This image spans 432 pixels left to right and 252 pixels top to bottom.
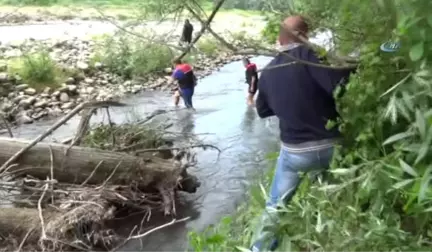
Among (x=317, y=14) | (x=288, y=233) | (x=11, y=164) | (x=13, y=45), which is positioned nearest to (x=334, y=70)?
(x=317, y=14)

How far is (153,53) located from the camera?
52.2 ft

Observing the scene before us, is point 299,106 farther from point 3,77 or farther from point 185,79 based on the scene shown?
point 3,77

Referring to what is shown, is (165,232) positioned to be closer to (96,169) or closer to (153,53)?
(96,169)

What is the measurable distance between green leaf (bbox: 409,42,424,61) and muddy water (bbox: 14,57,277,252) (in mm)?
3842

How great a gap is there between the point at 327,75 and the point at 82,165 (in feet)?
11.7

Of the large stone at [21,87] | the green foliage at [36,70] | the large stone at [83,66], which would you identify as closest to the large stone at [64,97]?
the green foliage at [36,70]

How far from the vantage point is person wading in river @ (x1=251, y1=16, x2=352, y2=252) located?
329cm

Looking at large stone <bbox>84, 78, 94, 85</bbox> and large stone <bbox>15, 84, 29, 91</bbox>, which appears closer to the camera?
large stone <bbox>15, 84, 29, 91</bbox>

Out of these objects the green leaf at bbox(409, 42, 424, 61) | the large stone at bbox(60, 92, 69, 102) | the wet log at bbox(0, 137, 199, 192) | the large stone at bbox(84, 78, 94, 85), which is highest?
the green leaf at bbox(409, 42, 424, 61)

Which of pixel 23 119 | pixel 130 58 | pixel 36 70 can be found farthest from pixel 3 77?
pixel 130 58

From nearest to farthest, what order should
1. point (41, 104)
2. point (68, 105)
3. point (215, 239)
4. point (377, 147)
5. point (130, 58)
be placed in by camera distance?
point (377, 147)
point (215, 239)
point (41, 104)
point (68, 105)
point (130, 58)

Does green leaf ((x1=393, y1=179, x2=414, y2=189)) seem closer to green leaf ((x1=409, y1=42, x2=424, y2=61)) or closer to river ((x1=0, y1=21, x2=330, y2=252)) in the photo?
green leaf ((x1=409, y1=42, x2=424, y2=61))

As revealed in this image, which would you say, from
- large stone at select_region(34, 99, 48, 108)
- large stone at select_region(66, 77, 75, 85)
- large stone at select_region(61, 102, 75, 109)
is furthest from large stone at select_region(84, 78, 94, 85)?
large stone at select_region(34, 99, 48, 108)

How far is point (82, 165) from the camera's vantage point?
6246 mm
